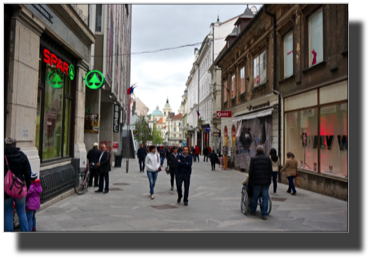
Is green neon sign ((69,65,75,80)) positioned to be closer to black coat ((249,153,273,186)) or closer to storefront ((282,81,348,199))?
black coat ((249,153,273,186))

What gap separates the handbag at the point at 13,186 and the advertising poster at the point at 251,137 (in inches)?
520

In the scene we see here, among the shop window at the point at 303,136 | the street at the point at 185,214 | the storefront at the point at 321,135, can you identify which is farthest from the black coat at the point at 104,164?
the shop window at the point at 303,136

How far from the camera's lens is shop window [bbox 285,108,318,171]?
12359 mm

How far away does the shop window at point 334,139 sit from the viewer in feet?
34.2

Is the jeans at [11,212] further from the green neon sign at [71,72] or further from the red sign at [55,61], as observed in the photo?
the green neon sign at [71,72]

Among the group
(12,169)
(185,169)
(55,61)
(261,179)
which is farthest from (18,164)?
(55,61)

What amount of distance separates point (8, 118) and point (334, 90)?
9674mm

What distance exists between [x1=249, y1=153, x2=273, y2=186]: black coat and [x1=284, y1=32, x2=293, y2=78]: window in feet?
25.9

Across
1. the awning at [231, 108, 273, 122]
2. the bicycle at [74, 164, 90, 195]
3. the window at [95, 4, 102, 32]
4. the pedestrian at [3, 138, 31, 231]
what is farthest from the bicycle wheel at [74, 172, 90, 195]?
the awning at [231, 108, 273, 122]

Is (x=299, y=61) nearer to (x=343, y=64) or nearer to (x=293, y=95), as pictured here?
(x=293, y=95)

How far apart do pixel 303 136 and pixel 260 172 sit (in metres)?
6.36
